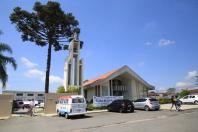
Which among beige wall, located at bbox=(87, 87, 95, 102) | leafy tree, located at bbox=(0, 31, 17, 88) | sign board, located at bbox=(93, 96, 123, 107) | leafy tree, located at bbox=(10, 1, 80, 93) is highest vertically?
leafy tree, located at bbox=(10, 1, 80, 93)

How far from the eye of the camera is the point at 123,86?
41906 millimetres

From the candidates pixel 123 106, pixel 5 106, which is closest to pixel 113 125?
pixel 123 106

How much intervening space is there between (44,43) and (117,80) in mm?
15737

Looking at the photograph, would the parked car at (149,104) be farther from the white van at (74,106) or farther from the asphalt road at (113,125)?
the white van at (74,106)

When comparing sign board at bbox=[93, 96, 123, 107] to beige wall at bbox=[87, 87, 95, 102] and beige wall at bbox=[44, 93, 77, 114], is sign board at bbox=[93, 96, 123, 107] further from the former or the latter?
beige wall at bbox=[87, 87, 95, 102]

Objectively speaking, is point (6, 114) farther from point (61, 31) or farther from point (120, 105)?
point (61, 31)

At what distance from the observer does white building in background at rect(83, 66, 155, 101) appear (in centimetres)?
3828

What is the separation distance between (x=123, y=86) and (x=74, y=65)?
1096cm

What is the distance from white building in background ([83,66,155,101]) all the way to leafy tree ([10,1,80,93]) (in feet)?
32.4

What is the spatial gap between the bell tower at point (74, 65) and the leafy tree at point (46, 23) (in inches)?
94.8

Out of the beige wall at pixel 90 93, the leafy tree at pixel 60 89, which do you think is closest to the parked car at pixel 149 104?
the leafy tree at pixel 60 89

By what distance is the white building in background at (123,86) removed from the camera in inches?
1507

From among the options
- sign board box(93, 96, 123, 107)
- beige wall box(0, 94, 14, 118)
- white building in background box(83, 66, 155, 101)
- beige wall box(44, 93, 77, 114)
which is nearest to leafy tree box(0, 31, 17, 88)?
beige wall box(0, 94, 14, 118)

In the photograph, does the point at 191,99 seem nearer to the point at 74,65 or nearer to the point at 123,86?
the point at 123,86
